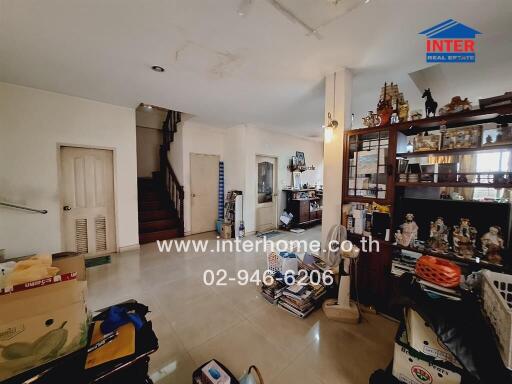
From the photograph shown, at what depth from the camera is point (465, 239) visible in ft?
5.95

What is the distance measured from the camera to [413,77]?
Result: 274cm

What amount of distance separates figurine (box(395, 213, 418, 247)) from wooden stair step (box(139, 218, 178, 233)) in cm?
456

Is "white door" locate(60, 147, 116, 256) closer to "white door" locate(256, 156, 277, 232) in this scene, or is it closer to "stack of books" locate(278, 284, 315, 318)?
"white door" locate(256, 156, 277, 232)

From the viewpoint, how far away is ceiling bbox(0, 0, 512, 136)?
1609 millimetres

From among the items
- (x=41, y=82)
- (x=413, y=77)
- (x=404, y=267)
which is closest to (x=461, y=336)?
(x=404, y=267)

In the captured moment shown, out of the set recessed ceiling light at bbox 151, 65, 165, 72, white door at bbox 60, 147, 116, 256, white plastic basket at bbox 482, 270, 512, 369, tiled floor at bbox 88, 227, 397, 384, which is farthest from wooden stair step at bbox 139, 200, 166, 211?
white plastic basket at bbox 482, 270, 512, 369

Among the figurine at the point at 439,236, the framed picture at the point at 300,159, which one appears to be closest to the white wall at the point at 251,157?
the framed picture at the point at 300,159

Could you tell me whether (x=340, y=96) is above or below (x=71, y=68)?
below

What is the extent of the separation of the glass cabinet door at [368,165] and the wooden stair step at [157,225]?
13.6ft

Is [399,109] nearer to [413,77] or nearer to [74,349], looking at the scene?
[413,77]

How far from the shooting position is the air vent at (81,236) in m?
3.62

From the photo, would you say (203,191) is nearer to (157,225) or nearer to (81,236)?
(157,225)

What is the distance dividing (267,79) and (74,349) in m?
3.07

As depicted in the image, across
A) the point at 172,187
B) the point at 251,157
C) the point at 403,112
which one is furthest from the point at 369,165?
the point at 172,187
